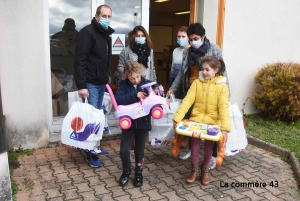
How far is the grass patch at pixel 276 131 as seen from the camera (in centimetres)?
501

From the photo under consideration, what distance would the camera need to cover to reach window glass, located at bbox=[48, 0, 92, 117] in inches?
188

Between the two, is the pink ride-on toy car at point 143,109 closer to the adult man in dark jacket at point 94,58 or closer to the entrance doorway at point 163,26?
the adult man in dark jacket at point 94,58

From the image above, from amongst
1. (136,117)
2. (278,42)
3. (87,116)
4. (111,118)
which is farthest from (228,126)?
(278,42)

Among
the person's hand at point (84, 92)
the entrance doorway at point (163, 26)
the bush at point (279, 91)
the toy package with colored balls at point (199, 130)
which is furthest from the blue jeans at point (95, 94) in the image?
the entrance doorway at point (163, 26)

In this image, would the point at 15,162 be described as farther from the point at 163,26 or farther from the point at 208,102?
the point at 163,26

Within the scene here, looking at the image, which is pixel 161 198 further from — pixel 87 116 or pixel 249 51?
pixel 249 51

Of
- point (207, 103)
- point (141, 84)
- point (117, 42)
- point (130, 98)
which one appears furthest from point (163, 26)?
point (130, 98)

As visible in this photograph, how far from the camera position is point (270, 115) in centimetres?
621

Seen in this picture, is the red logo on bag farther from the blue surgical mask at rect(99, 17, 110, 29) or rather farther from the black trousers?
the blue surgical mask at rect(99, 17, 110, 29)

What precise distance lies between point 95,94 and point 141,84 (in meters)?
0.85

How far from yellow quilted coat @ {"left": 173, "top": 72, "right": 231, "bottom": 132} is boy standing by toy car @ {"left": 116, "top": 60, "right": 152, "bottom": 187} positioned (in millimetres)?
434

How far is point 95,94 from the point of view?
12.9 ft

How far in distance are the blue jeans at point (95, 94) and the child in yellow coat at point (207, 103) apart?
1098 mm

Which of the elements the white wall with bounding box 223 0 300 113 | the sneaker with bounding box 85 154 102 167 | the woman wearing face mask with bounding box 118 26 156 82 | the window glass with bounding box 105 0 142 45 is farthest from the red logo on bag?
the white wall with bounding box 223 0 300 113
